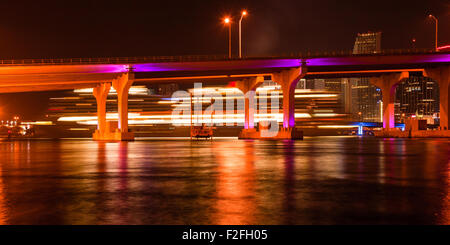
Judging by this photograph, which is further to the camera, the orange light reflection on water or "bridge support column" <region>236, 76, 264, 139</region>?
"bridge support column" <region>236, 76, 264, 139</region>

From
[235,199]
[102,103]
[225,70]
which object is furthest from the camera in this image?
[102,103]

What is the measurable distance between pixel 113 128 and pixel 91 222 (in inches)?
2549

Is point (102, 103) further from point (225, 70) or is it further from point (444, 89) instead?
point (444, 89)

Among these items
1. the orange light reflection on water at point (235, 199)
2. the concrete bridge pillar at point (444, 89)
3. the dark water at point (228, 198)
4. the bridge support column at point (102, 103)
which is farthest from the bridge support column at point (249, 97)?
the orange light reflection on water at point (235, 199)

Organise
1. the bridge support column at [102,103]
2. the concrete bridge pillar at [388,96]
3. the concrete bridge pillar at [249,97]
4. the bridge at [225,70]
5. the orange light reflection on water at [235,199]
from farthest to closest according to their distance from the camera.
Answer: the concrete bridge pillar at [388,96] → the bridge support column at [102,103] → the concrete bridge pillar at [249,97] → the bridge at [225,70] → the orange light reflection on water at [235,199]

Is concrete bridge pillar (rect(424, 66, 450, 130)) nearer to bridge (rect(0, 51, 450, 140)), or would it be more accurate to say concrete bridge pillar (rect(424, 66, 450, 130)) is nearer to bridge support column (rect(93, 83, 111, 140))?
bridge (rect(0, 51, 450, 140))

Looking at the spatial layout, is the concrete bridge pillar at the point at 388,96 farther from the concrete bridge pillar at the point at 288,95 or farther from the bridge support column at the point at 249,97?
the bridge support column at the point at 249,97

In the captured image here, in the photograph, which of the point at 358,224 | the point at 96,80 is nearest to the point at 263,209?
the point at 358,224

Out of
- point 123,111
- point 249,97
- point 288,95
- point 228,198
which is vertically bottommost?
point 228,198

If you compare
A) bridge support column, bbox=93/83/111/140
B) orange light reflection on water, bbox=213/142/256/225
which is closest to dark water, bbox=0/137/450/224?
orange light reflection on water, bbox=213/142/256/225

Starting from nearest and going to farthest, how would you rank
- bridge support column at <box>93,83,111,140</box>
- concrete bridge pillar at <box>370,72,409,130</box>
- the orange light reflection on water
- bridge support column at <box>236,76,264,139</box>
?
the orange light reflection on water
bridge support column at <box>236,76,264,139</box>
bridge support column at <box>93,83,111,140</box>
concrete bridge pillar at <box>370,72,409,130</box>

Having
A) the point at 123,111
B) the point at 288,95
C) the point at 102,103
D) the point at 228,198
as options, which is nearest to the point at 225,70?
Answer: the point at 288,95

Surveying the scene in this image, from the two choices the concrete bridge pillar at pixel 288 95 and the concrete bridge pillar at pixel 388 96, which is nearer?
the concrete bridge pillar at pixel 288 95
